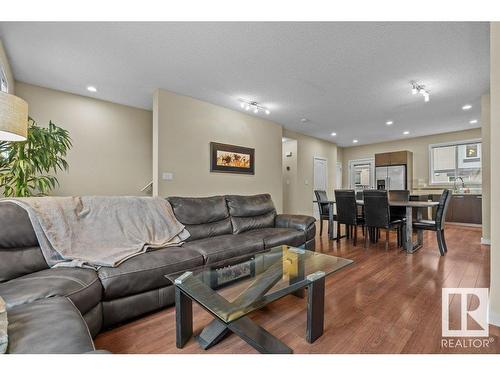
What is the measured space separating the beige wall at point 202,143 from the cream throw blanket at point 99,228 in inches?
55.0

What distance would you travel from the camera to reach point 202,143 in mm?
4230

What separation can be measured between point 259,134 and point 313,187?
2861 millimetres

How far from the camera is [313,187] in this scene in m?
7.11

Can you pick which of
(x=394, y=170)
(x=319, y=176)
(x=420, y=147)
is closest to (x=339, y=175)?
(x=319, y=176)

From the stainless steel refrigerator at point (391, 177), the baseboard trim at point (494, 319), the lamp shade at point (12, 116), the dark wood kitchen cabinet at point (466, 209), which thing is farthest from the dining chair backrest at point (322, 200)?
the lamp shade at point (12, 116)

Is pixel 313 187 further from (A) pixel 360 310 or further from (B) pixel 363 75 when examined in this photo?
(A) pixel 360 310

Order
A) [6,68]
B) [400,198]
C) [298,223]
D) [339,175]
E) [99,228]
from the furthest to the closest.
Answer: [339,175] → [400,198] → [298,223] → [6,68] → [99,228]

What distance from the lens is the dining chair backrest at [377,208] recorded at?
136 inches

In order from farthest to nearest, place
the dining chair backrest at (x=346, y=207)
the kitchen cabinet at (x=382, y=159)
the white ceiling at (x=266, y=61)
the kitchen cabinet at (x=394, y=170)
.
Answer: the kitchen cabinet at (x=382, y=159), the kitchen cabinet at (x=394, y=170), the dining chair backrest at (x=346, y=207), the white ceiling at (x=266, y=61)

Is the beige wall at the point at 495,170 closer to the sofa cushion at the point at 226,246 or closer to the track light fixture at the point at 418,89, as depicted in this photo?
the sofa cushion at the point at 226,246

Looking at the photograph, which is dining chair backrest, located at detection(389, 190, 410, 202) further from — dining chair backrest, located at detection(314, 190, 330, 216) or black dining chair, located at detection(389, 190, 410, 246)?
dining chair backrest, located at detection(314, 190, 330, 216)

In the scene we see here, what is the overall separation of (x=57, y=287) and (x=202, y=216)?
1570 mm

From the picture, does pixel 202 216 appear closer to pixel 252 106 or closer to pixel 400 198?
pixel 252 106

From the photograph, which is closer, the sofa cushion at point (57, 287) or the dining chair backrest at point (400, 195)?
the sofa cushion at point (57, 287)
